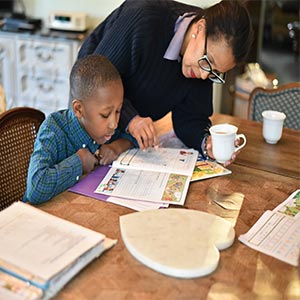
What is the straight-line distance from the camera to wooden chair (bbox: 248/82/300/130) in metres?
2.42

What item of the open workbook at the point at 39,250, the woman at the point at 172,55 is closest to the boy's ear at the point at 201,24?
the woman at the point at 172,55

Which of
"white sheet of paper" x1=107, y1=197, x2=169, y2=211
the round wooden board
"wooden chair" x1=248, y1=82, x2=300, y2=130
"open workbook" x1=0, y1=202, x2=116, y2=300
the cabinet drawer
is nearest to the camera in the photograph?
"open workbook" x1=0, y1=202, x2=116, y2=300

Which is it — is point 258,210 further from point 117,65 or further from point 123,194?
point 117,65

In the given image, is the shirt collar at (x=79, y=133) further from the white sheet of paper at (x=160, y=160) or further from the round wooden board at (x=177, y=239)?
the round wooden board at (x=177, y=239)

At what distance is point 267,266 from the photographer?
1171 millimetres

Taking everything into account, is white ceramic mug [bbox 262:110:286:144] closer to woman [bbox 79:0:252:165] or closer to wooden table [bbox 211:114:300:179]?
wooden table [bbox 211:114:300:179]

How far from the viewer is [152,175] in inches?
62.4

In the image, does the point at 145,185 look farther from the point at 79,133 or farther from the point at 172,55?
the point at 172,55

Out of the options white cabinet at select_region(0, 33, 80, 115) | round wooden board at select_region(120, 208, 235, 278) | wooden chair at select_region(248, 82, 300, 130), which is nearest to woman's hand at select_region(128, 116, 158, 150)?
round wooden board at select_region(120, 208, 235, 278)

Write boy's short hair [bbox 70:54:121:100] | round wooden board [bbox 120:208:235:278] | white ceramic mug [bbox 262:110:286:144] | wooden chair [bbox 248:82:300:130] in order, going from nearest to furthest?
round wooden board [bbox 120:208:235:278] → boy's short hair [bbox 70:54:121:100] → white ceramic mug [bbox 262:110:286:144] → wooden chair [bbox 248:82:300:130]

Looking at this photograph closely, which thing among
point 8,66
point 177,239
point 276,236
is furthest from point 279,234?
point 8,66

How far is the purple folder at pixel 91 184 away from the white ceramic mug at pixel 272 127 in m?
0.68

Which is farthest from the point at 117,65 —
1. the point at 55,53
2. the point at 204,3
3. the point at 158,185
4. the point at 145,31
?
the point at 55,53

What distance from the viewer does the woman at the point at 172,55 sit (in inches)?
63.9
